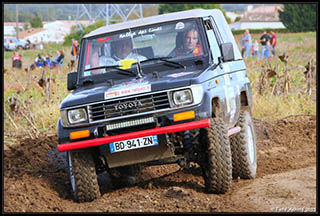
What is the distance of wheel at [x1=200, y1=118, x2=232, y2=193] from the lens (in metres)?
5.73

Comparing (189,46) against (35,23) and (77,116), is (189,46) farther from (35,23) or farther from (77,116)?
(35,23)

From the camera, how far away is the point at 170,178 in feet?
23.4

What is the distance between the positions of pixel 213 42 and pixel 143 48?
35.8 inches

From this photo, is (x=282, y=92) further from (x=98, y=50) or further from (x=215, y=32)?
(x=98, y=50)

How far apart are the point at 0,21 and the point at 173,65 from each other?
359cm

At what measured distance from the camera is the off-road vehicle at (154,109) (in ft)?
18.7

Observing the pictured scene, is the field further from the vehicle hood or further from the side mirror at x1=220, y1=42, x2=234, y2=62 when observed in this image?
the side mirror at x1=220, y1=42, x2=234, y2=62

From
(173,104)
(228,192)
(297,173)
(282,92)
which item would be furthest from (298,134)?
(173,104)

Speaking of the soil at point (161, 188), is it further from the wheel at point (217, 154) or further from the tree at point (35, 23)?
the tree at point (35, 23)

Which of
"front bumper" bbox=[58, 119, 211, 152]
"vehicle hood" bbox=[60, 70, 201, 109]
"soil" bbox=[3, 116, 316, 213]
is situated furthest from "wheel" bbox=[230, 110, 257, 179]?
"front bumper" bbox=[58, 119, 211, 152]

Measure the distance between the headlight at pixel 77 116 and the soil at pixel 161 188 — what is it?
0.93 m

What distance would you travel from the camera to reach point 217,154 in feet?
18.9

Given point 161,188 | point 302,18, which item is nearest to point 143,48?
point 161,188

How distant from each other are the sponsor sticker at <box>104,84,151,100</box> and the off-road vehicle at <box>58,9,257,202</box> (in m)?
0.01
